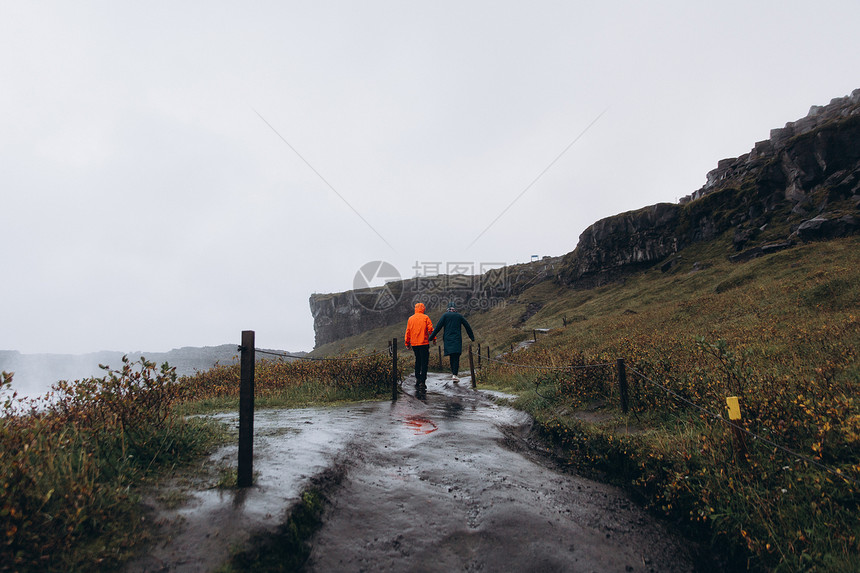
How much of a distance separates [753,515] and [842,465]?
3.30 feet

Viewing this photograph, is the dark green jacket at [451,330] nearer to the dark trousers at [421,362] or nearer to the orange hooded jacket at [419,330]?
the dark trousers at [421,362]

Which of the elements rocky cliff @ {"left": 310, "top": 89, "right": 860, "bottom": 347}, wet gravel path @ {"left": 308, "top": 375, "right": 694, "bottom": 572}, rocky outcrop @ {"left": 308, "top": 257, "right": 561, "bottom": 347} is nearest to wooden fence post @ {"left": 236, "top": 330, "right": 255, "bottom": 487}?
wet gravel path @ {"left": 308, "top": 375, "right": 694, "bottom": 572}

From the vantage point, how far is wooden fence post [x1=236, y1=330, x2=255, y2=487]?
3.91m

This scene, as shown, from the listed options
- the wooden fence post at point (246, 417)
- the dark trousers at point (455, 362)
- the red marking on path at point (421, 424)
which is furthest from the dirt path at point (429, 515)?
the dark trousers at point (455, 362)

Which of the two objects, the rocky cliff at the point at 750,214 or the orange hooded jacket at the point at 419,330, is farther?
the rocky cliff at the point at 750,214

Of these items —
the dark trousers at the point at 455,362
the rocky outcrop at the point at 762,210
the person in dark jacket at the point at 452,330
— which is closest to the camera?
the person in dark jacket at the point at 452,330

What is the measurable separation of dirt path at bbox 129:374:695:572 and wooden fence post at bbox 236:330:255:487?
19 cm

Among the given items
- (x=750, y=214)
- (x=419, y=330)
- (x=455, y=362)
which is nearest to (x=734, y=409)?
(x=419, y=330)

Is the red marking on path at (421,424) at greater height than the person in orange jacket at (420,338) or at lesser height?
lesser

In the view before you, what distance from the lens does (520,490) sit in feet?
14.8

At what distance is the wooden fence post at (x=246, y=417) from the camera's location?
3912 millimetres

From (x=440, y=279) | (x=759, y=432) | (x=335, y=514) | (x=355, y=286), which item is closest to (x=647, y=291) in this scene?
(x=759, y=432)

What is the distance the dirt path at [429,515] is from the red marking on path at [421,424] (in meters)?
0.88

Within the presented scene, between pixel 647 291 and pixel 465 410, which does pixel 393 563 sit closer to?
pixel 465 410
